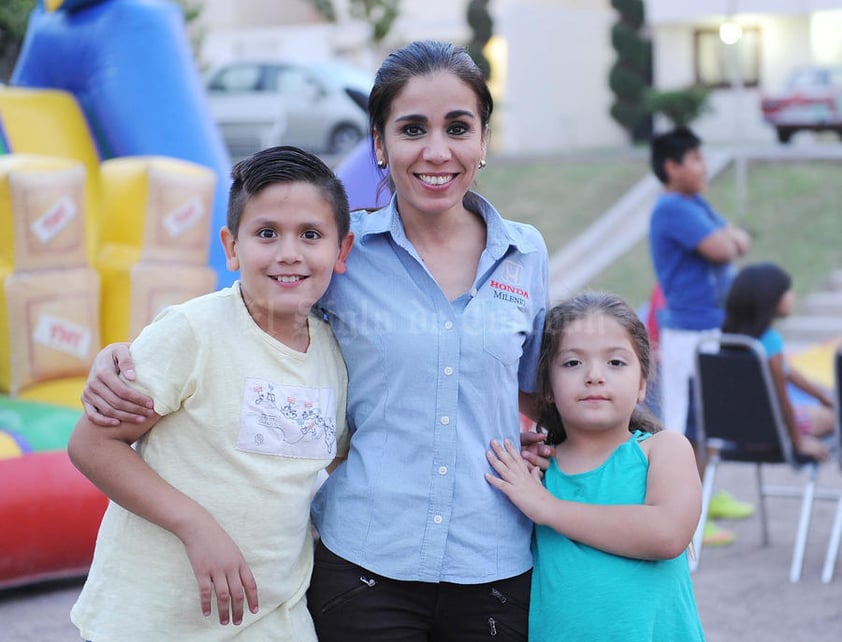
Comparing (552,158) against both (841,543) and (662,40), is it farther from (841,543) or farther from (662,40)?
(841,543)

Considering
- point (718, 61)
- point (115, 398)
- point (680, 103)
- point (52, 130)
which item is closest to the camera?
point (115, 398)

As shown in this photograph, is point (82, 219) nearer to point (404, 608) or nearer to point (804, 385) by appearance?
point (404, 608)

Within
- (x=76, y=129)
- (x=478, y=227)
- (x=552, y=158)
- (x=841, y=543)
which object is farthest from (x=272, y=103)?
(x=478, y=227)

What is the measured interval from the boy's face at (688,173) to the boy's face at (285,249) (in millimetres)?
3670

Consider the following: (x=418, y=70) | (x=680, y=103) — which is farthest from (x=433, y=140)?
(x=680, y=103)

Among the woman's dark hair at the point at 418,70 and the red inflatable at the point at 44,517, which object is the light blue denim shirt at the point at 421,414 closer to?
the woman's dark hair at the point at 418,70

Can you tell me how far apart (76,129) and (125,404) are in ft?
12.8

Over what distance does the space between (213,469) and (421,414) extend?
363mm

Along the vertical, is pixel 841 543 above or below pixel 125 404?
below

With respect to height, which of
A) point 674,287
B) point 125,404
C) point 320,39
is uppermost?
point 320,39

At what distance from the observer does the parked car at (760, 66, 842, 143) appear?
692 inches

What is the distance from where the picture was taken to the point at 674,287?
543 centimetres

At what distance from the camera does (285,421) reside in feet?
6.52

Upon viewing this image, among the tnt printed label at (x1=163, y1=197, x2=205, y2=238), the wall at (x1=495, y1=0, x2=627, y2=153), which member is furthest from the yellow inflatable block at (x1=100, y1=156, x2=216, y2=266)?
the wall at (x1=495, y1=0, x2=627, y2=153)
